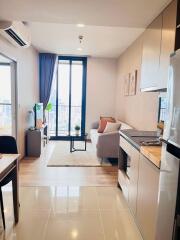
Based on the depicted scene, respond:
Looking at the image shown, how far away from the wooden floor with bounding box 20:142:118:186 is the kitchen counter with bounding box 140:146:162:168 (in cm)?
156

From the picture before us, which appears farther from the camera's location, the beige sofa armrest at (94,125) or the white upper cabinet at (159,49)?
the beige sofa armrest at (94,125)

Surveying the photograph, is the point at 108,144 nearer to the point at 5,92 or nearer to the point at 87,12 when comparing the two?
the point at 87,12

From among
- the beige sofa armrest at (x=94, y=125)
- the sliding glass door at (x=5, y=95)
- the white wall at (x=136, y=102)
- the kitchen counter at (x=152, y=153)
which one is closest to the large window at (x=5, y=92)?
the sliding glass door at (x=5, y=95)

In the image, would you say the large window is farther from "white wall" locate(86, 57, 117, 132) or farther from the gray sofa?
the gray sofa

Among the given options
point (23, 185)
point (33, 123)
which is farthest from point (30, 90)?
point (23, 185)

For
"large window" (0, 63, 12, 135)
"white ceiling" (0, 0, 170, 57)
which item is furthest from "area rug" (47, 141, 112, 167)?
"white ceiling" (0, 0, 170, 57)

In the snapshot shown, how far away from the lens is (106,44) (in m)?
4.73

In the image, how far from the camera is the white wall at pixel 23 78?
354cm

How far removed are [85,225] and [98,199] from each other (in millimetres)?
611

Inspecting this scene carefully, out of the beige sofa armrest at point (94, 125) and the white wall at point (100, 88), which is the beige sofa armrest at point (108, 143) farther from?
the white wall at point (100, 88)

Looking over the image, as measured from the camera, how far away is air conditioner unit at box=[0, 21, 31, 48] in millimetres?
2777

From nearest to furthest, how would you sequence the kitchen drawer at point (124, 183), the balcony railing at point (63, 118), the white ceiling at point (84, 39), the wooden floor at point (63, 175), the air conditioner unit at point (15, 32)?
the kitchen drawer at point (124, 183), the air conditioner unit at point (15, 32), the wooden floor at point (63, 175), the white ceiling at point (84, 39), the balcony railing at point (63, 118)

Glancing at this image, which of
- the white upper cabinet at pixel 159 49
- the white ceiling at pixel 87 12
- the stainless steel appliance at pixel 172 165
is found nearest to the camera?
the stainless steel appliance at pixel 172 165

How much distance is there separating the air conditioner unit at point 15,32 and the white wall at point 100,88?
9.56ft
